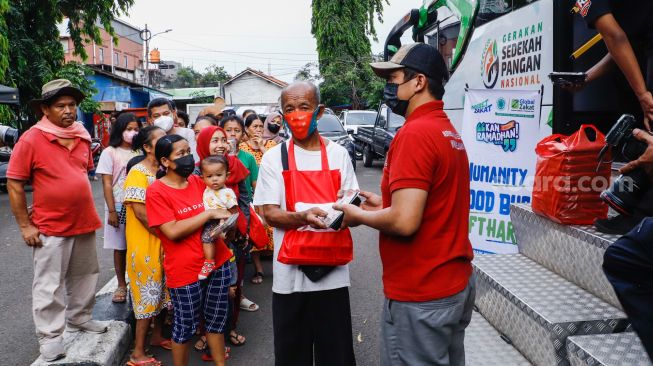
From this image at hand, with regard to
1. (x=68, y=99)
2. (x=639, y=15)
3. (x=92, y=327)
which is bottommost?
(x=92, y=327)

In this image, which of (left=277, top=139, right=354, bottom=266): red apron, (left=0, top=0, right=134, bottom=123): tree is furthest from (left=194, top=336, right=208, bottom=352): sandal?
(left=0, top=0, right=134, bottom=123): tree

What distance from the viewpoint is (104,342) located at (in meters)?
3.92

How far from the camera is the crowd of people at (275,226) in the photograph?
2070mm

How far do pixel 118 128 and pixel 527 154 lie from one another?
12.5 feet

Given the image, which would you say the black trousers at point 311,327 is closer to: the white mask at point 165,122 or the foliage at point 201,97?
the white mask at point 165,122

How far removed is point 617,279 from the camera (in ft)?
6.32

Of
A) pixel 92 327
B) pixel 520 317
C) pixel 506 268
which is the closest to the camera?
pixel 520 317

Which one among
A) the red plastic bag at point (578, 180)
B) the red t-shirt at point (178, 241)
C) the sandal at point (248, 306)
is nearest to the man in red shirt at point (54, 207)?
the red t-shirt at point (178, 241)

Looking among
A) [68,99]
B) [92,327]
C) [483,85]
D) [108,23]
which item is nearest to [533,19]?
[483,85]

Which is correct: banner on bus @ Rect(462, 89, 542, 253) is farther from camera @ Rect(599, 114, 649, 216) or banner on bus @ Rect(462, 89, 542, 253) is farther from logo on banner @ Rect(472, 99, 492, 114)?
camera @ Rect(599, 114, 649, 216)

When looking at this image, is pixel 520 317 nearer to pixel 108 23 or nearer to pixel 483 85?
pixel 483 85

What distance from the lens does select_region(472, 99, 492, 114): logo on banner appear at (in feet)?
15.4

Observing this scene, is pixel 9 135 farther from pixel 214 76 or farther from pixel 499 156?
pixel 214 76

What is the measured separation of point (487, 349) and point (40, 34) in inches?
570
